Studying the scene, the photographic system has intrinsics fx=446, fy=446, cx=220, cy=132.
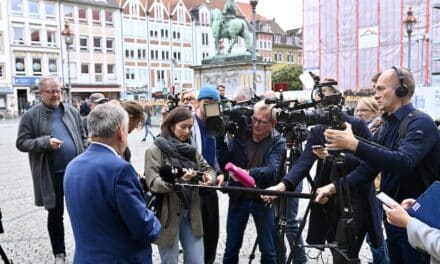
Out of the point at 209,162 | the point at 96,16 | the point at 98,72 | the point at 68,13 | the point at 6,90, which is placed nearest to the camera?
the point at 209,162

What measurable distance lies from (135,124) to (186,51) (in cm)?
5838

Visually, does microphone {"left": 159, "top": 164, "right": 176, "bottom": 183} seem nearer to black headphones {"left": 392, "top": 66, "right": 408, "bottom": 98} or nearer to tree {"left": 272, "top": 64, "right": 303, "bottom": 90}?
black headphones {"left": 392, "top": 66, "right": 408, "bottom": 98}

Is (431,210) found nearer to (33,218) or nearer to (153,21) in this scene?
(33,218)

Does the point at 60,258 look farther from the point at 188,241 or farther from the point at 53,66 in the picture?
the point at 53,66

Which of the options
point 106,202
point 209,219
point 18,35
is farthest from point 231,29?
point 18,35

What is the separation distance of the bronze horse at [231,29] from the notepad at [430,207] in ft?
57.2

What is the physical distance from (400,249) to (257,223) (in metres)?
1.24

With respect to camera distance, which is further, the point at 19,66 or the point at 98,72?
the point at 98,72

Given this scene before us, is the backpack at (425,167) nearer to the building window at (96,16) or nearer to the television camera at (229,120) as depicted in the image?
the television camera at (229,120)

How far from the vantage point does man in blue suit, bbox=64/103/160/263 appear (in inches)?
93.7

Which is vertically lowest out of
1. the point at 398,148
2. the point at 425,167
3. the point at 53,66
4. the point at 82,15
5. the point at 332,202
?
the point at 332,202

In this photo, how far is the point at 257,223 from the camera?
391cm

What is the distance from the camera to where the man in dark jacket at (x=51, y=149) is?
4.49 metres

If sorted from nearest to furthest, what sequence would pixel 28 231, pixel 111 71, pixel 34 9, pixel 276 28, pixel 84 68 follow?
pixel 28 231
pixel 34 9
pixel 84 68
pixel 111 71
pixel 276 28
